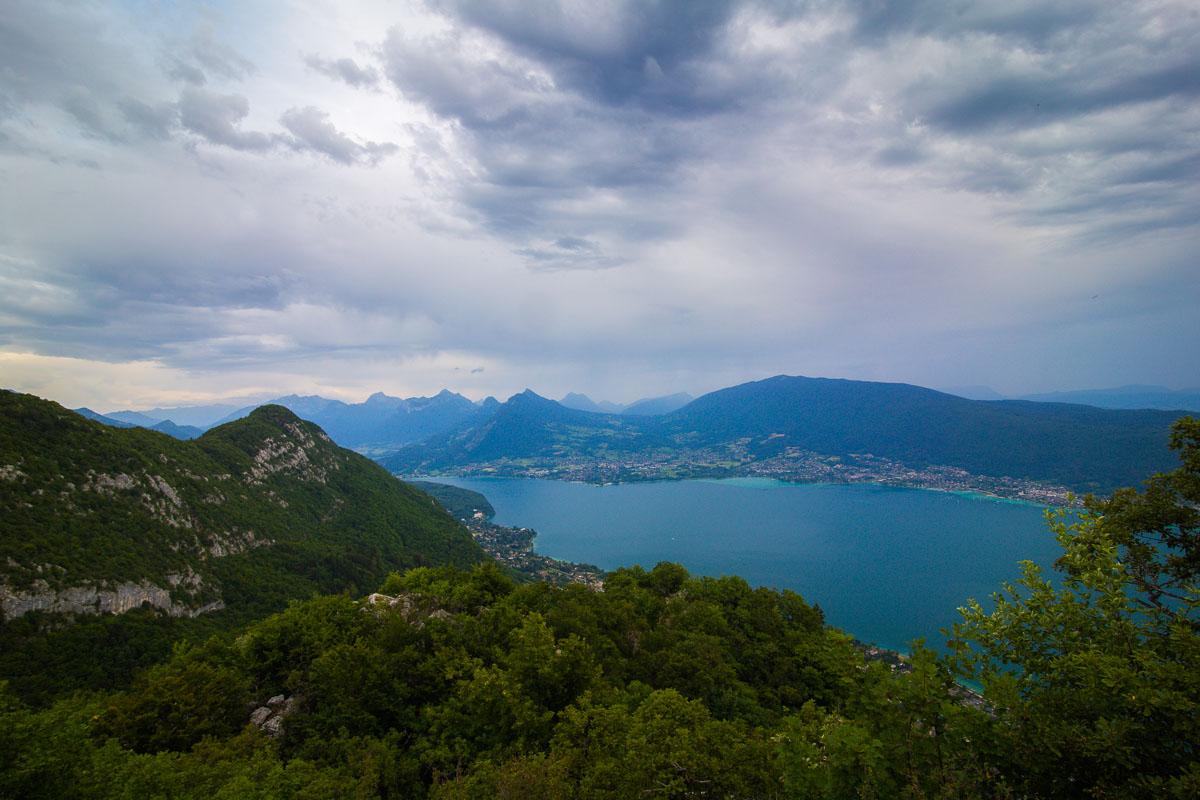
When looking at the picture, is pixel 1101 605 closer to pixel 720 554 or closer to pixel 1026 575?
pixel 1026 575

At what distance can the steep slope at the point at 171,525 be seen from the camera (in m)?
57.1

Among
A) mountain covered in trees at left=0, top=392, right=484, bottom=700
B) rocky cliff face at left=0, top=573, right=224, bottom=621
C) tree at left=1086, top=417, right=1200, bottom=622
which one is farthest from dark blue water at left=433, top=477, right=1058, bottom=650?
rocky cliff face at left=0, top=573, right=224, bottom=621

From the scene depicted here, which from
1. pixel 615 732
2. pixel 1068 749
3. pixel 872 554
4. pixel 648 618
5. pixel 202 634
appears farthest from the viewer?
pixel 872 554

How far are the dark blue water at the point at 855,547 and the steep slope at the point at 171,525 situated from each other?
56.8m

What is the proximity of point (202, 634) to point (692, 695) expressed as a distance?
69.8 m

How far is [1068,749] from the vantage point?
7.29 metres

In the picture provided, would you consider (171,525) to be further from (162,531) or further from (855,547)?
(855,547)

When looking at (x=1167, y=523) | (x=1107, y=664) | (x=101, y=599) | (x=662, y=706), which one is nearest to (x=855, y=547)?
(x=662, y=706)

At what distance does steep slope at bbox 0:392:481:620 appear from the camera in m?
57.1

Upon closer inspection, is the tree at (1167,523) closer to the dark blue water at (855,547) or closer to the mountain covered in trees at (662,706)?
the mountain covered in trees at (662,706)

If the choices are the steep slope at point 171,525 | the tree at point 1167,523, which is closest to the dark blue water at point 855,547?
the steep slope at point 171,525

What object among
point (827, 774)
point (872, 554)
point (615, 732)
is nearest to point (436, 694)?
point (615, 732)

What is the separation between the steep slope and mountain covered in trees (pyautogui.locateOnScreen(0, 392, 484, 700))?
204 millimetres

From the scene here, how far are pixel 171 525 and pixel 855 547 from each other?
15156 centimetres
